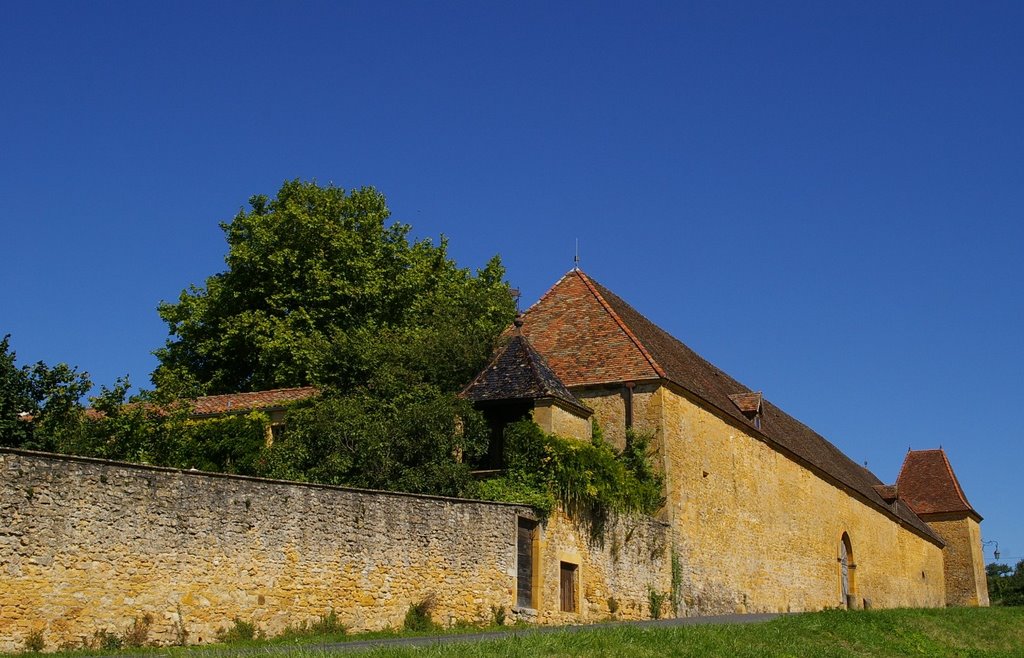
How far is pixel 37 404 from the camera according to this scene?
27688mm

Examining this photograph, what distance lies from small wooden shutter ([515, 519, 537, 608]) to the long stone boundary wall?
7.5 inches

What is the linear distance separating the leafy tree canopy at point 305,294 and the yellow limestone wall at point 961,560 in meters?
33.5

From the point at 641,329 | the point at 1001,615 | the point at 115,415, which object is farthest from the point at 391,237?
the point at 1001,615

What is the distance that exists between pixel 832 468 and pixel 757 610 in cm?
1228

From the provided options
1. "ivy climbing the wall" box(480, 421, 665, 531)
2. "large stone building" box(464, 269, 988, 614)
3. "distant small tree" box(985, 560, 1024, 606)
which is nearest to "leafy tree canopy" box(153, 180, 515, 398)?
"large stone building" box(464, 269, 988, 614)

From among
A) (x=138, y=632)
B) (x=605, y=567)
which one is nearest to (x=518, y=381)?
(x=605, y=567)

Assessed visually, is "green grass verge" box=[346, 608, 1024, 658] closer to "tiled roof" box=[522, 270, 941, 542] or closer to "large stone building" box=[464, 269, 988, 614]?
"large stone building" box=[464, 269, 988, 614]

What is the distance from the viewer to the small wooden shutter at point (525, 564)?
22.9 metres

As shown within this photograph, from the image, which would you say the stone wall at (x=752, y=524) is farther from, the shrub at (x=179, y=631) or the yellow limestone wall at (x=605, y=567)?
the shrub at (x=179, y=631)

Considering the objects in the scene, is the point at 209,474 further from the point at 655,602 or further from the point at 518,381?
the point at 655,602

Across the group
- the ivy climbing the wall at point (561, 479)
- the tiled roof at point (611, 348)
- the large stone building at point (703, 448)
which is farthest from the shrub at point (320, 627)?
the tiled roof at point (611, 348)

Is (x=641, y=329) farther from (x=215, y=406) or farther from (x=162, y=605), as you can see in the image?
(x=162, y=605)

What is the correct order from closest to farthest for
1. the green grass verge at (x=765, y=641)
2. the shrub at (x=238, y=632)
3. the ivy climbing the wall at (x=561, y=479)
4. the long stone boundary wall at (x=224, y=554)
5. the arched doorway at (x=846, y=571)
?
the green grass verge at (x=765, y=641)
the long stone boundary wall at (x=224, y=554)
the shrub at (x=238, y=632)
the ivy climbing the wall at (x=561, y=479)
the arched doorway at (x=846, y=571)

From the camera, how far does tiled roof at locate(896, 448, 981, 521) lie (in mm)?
63969
